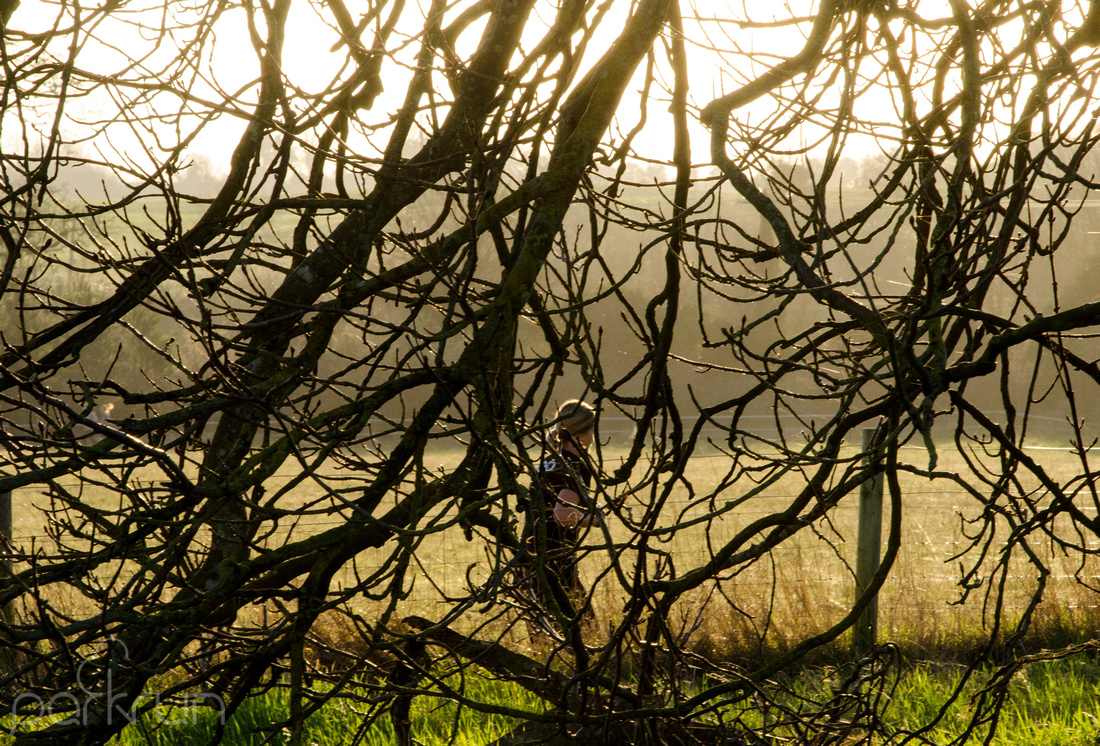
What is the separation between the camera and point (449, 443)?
24.2 metres

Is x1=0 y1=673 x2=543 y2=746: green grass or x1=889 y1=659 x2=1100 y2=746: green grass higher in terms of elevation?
x1=0 y1=673 x2=543 y2=746: green grass

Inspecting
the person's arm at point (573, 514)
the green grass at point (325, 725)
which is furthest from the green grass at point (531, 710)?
the person's arm at point (573, 514)

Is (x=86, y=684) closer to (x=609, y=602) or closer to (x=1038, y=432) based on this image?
(x=609, y=602)

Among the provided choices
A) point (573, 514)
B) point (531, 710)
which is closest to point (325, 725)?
point (531, 710)

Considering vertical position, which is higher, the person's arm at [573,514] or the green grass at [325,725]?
the person's arm at [573,514]

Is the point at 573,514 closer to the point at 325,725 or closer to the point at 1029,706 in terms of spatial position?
the point at 325,725

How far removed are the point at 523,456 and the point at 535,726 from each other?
5.24ft

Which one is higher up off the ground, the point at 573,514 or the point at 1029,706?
the point at 573,514

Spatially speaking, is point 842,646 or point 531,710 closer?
point 531,710

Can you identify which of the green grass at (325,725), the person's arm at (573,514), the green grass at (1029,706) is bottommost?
the green grass at (1029,706)

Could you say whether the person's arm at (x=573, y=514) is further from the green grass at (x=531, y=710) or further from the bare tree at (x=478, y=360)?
the green grass at (x=531, y=710)

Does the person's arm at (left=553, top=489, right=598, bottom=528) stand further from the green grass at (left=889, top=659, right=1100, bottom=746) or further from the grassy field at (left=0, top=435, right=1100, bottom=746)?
the green grass at (left=889, top=659, right=1100, bottom=746)

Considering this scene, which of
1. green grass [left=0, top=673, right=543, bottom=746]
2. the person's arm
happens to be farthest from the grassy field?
the person's arm

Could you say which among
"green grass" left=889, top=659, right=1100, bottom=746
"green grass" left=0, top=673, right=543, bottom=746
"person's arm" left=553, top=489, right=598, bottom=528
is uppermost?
"person's arm" left=553, top=489, right=598, bottom=528
